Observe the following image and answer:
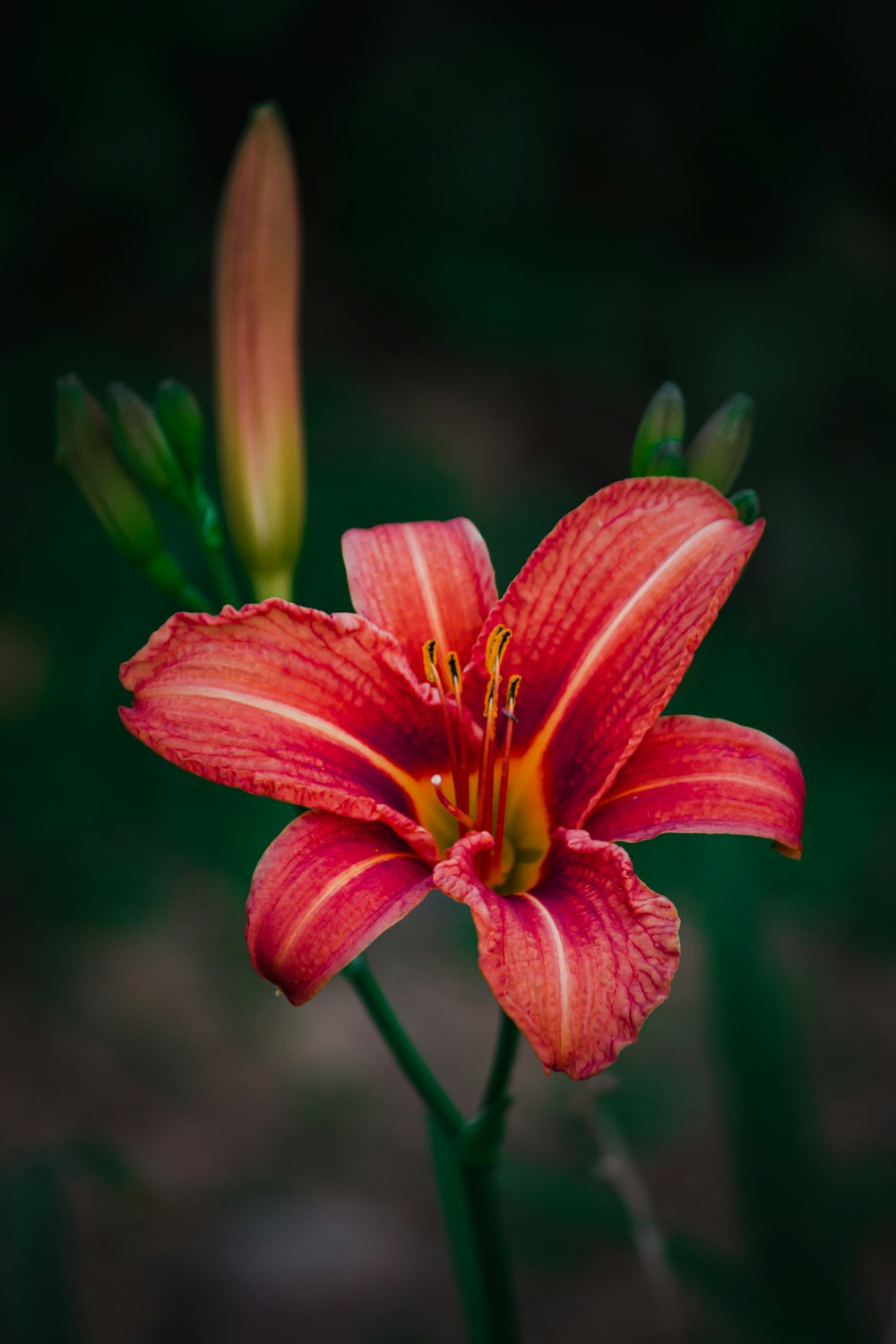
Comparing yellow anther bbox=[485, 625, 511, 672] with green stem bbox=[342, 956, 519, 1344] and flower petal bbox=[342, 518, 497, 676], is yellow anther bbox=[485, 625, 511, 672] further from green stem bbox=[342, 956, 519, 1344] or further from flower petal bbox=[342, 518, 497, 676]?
green stem bbox=[342, 956, 519, 1344]

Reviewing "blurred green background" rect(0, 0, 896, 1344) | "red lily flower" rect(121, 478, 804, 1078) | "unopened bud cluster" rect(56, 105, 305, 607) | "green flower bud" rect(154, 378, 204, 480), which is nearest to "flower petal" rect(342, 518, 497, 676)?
"red lily flower" rect(121, 478, 804, 1078)

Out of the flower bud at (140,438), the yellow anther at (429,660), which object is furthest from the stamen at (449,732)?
the flower bud at (140,438)

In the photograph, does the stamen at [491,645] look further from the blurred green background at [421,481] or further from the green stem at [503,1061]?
the blurred green background at [421,481]

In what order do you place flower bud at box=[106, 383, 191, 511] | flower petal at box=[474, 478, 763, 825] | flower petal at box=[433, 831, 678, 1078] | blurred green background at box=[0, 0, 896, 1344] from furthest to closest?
blurred green background at box=[0, 0, 896, 1344]
flower bud at box=[106, 383, 191, 511]
flower petal at box=[474, 478, 763, 825]
flower petal at box=[433, 831, 678, 1078]

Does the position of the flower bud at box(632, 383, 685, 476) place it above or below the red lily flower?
above

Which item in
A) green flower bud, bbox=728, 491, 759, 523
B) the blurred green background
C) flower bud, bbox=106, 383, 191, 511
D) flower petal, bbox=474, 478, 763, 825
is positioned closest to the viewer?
flower petal, bbox=474, 478, 763, 825

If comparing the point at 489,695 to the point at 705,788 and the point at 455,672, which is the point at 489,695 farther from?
the point at 705,788
